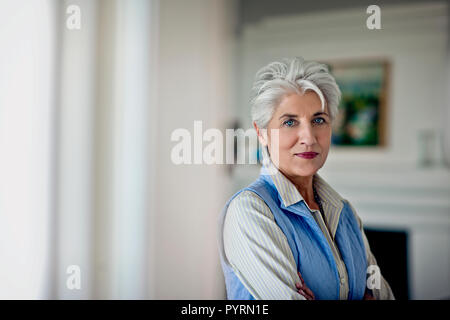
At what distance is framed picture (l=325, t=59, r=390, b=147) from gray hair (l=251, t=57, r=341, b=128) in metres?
1.05

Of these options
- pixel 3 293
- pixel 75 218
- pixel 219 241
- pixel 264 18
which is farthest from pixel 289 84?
pixel 3 293

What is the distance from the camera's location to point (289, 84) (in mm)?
556

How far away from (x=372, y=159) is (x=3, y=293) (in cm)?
140

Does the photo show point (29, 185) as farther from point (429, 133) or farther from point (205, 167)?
point (429, 133)

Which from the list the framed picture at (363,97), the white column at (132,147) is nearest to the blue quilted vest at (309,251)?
the white column at (132,147)

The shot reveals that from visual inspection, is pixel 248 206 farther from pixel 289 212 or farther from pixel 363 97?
pixel 363 97

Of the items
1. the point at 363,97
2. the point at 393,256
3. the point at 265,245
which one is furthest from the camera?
the point at 363,97

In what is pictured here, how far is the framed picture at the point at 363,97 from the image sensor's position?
1.58 meters

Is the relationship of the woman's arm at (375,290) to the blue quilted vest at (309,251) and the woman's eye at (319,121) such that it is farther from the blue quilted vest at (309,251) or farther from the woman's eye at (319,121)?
the woman's eye at (319,121)

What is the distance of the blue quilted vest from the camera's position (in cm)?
56

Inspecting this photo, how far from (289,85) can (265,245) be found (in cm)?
23

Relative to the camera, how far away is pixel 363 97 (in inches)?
63.1

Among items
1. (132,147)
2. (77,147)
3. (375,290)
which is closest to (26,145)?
(77,147)

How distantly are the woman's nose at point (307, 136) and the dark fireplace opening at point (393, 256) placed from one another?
11.8 inches
